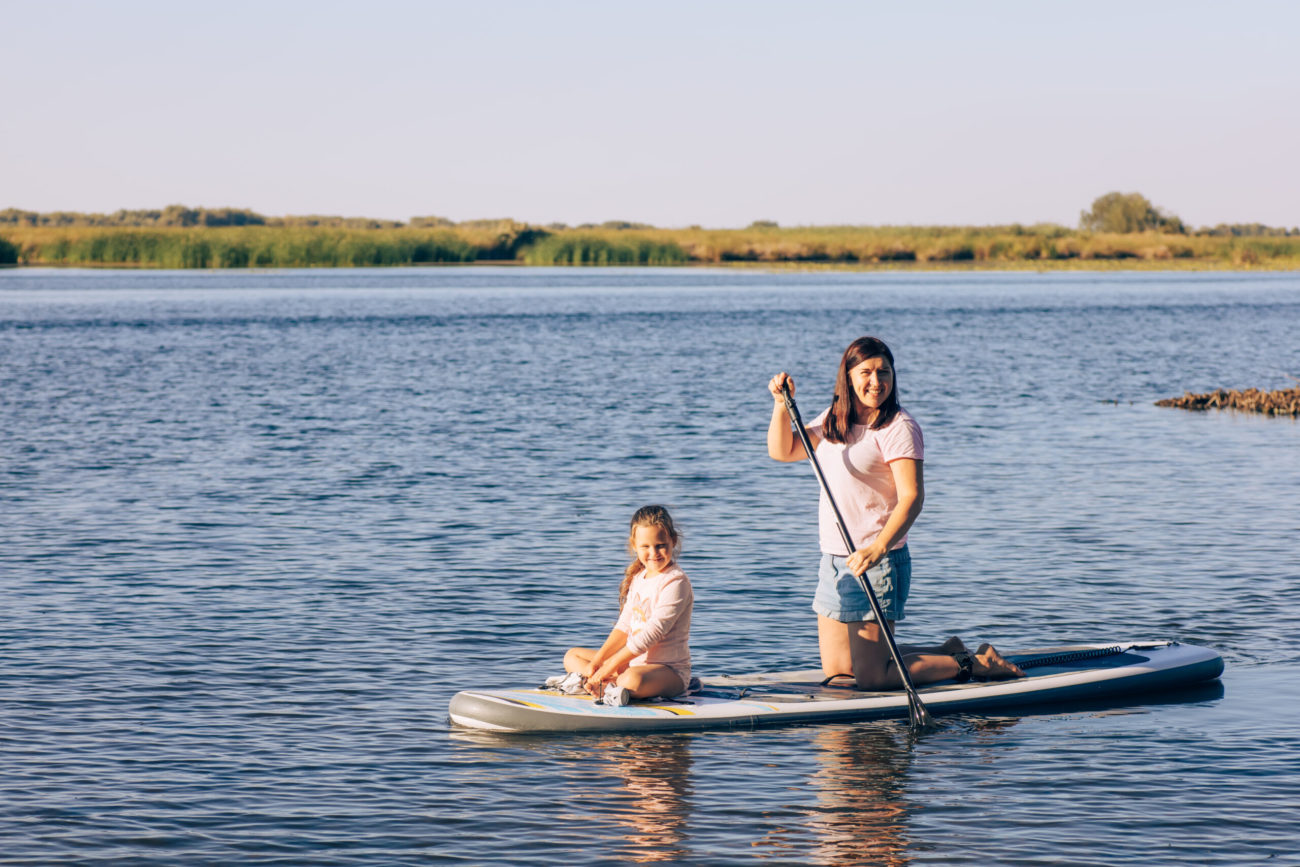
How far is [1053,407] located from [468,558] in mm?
15921

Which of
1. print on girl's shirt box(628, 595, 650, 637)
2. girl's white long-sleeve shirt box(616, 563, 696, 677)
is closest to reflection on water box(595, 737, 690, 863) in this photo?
girl's white long-sleeve shirt box(616, 563, 696, 677)

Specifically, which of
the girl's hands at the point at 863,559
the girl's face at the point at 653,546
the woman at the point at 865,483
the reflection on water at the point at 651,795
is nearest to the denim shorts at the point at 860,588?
the woman at the point at 865,483

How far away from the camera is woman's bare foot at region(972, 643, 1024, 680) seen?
9.27 metres

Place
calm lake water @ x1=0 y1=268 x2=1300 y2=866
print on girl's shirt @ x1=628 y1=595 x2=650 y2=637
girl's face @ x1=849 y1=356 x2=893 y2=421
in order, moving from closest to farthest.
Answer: calm lake water @ x1=0 y1=268 x2=1300 y2=866 < girl's face @ x1=849 y1=356 x2=893 y2=421 < print on girl's shirt @ x1=628 y1=595 x2=650 y2=637

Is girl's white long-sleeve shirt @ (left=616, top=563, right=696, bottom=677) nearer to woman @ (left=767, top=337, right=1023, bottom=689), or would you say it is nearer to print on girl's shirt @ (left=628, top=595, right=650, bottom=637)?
print on girl's shirt @ (left=628, top=595, right=650, bottom=637)

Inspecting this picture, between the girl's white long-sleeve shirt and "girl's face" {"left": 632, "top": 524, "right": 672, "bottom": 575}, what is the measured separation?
6 centimetres

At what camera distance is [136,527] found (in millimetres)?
15953

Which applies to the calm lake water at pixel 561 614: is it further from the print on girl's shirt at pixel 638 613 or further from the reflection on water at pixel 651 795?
the print on girl's shirt at pixel 638 613

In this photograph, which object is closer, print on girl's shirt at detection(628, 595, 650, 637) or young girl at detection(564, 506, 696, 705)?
young girl at detection(564, 506, 696, 705)

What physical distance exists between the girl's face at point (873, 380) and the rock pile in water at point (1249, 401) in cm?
1911

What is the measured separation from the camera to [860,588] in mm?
8570

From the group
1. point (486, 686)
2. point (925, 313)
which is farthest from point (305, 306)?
point (486, 686)

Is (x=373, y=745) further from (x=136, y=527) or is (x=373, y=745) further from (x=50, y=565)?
(x=136, y=527)

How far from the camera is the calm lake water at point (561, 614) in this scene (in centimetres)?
744
